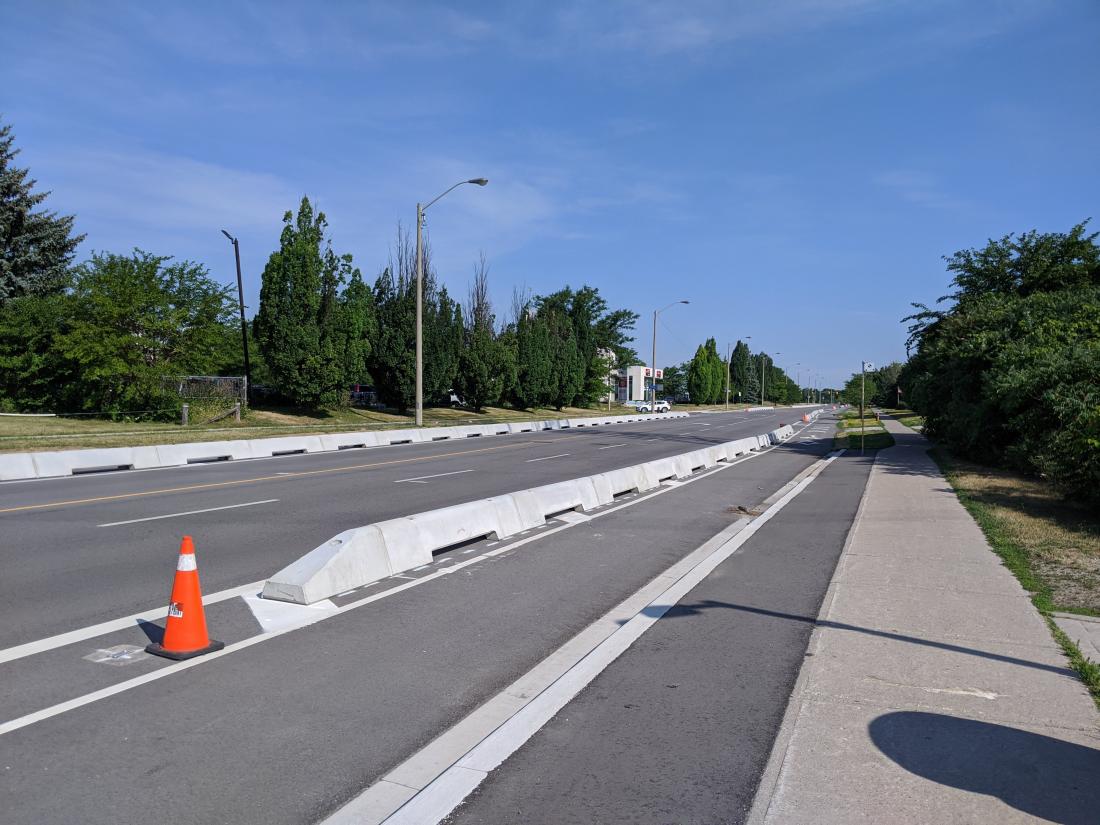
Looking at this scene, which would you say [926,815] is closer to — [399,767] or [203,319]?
[399,767]

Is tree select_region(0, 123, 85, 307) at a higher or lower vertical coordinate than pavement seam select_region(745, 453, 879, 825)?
higher

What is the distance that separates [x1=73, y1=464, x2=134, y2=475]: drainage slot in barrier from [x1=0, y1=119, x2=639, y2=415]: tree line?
10749 millimetres

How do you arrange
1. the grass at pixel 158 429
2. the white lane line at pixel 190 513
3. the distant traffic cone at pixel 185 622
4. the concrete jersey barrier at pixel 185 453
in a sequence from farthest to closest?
the grass at pixel 158 429
the concrete jersey barrier at pixel 185 453
the white lane line at pixel 190 513
the distant traffic cone at pixel 185 622

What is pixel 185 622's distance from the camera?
5.61 meters

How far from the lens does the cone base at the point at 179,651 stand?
549 cm

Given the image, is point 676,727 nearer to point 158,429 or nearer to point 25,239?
point 158,429

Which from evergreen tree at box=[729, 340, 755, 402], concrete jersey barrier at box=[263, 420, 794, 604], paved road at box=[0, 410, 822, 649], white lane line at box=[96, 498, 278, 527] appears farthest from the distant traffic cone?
evergreen tree at box=[729, 340, 755, 402]

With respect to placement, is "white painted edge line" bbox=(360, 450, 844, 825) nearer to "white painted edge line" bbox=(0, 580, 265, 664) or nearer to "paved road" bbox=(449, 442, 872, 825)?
"paved road" bbox=(449, 442, 872, 825)

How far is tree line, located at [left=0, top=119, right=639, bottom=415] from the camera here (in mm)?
29136

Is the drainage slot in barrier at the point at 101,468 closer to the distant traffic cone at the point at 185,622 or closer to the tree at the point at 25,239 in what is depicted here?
the distant traffic cone at the point at 185,622

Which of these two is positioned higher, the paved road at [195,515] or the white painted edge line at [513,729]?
the paved road at [195,515]

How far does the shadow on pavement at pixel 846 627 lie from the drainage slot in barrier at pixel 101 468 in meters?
15.6

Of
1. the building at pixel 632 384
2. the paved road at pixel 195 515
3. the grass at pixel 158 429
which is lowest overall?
the paved road at pixel 195 515

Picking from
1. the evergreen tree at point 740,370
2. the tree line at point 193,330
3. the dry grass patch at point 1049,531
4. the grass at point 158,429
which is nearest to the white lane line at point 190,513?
the dry grass patch at point 1049,531
